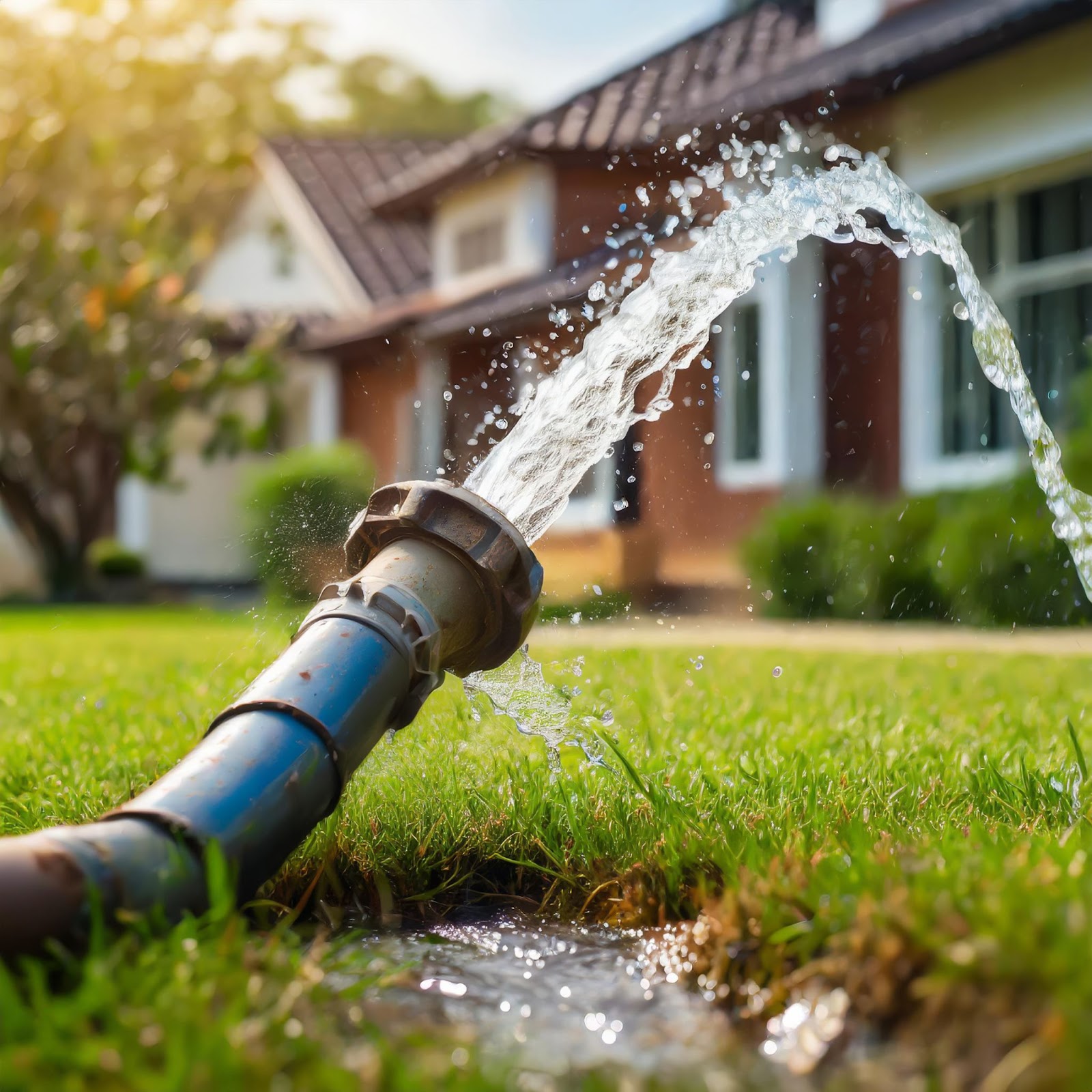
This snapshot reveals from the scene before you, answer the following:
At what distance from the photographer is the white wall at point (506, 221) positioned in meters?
14.4

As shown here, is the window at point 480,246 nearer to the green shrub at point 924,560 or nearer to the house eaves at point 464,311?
the house eaves at point 464,311

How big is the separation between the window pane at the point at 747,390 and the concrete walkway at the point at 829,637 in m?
2.21

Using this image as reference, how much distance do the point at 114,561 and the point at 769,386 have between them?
38.9 feet

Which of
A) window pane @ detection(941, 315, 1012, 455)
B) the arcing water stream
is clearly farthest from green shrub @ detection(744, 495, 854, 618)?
the arcing water stream

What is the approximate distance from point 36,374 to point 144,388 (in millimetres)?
1282

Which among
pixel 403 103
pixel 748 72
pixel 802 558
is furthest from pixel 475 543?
pixel 403 103

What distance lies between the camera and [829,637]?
24.6 ft

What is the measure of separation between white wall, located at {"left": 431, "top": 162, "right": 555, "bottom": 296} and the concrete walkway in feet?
21.6

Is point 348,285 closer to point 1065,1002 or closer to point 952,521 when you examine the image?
point 952,521

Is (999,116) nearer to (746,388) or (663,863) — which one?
(746,388)

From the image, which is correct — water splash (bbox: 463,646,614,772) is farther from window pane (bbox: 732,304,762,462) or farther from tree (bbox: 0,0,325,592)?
tree (bbox: 0,0,325,592)

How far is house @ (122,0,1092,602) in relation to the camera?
27.9 ft

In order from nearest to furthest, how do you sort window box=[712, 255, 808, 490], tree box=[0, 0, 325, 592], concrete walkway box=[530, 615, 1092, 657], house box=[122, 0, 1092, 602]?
concrete walkway box=[530, 615, 1092, 657] → house box=[122, 0, 1092, 602] → window box=[712, 255, 808, 490] → tree box=[0, 0, 325, 592]

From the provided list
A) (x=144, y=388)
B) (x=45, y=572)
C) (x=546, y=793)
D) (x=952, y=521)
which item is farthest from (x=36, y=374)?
(x=546, y=793)
